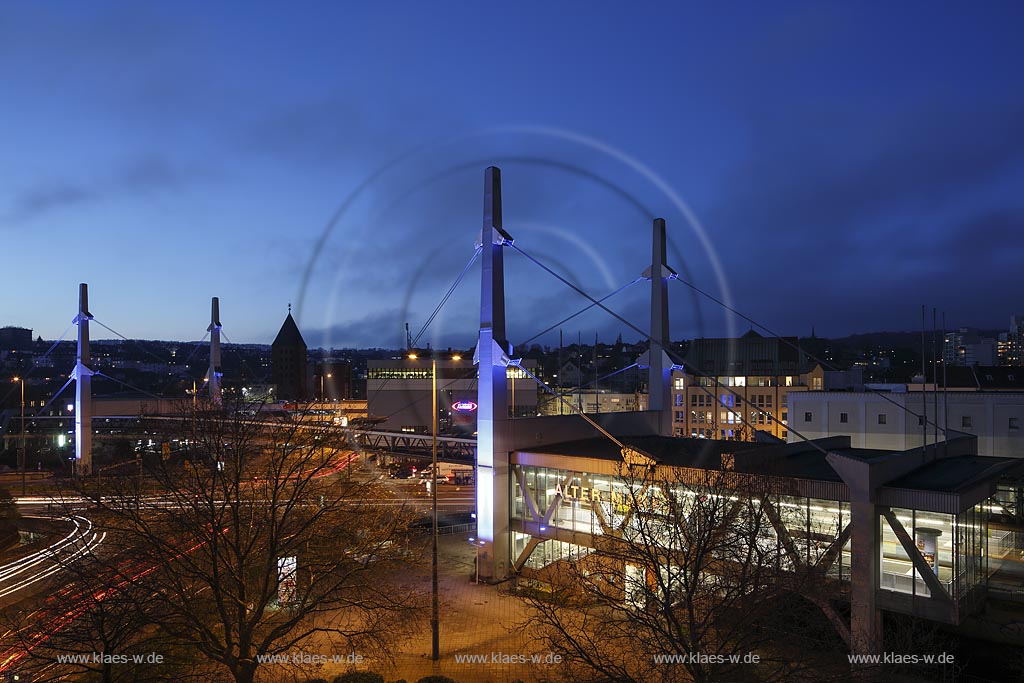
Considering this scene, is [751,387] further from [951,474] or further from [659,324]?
[951,474]

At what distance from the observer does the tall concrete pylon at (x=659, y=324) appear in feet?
117

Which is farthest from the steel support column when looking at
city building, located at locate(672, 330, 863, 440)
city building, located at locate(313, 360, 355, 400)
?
city building, located at locate(313, 360, 355, 400)

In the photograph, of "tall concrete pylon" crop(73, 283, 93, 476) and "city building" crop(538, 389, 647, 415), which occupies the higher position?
"tall concrete pylon" crop(73, 283, 93, 476)

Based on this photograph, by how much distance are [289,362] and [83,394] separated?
4154 inches

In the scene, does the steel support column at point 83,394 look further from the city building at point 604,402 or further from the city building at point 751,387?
the city building at point 751,387

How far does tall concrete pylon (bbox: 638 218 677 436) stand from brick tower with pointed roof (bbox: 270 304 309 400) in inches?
5281

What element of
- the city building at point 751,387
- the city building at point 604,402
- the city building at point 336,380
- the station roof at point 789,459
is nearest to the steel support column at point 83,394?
the station roof at point 789,459

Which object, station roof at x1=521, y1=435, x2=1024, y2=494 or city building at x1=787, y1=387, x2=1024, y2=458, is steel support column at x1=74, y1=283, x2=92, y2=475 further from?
city building at x1=787, y1=387, x2=1024, y2=458

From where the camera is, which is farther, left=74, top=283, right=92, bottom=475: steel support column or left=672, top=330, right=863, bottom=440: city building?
left=672, top=330, right=863, bottom=440: city building

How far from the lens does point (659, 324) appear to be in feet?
118

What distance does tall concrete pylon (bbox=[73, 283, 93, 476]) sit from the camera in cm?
5319

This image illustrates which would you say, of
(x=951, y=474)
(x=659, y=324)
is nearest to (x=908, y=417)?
(x=659, y=324)

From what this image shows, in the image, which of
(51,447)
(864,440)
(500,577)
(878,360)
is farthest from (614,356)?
(500,577)

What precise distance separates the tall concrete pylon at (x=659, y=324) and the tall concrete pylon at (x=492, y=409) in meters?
10.8
